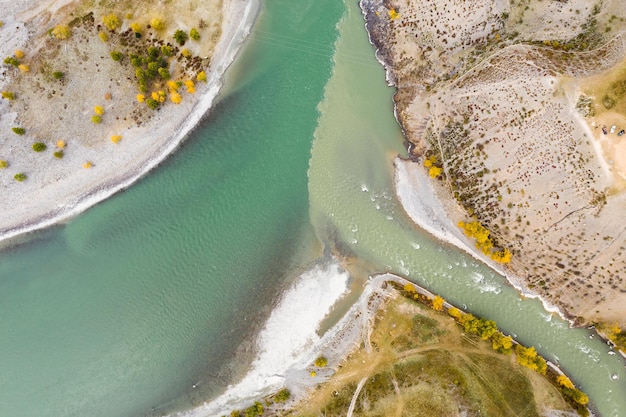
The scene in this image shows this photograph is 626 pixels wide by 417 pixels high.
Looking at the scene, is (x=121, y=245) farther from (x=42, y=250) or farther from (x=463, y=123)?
(x=463, y=123)

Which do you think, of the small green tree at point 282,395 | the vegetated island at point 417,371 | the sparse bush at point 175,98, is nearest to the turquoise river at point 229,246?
the vegetated island at point 417,371

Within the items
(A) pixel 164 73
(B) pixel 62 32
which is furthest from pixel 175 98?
(B) pixel 62 32

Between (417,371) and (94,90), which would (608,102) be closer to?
(417,371)

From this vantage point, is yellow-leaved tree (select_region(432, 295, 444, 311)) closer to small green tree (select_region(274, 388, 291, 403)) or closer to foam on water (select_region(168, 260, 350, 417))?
foam on water (select_region(168, 260, 350, 417))

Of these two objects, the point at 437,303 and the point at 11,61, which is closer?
the point at 437,303

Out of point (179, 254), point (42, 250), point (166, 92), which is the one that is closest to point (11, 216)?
point (42, 250)

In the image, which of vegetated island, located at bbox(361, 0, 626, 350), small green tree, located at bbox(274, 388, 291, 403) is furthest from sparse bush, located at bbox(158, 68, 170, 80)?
small green tree, located at bbox(274, 388, 291, 403)
